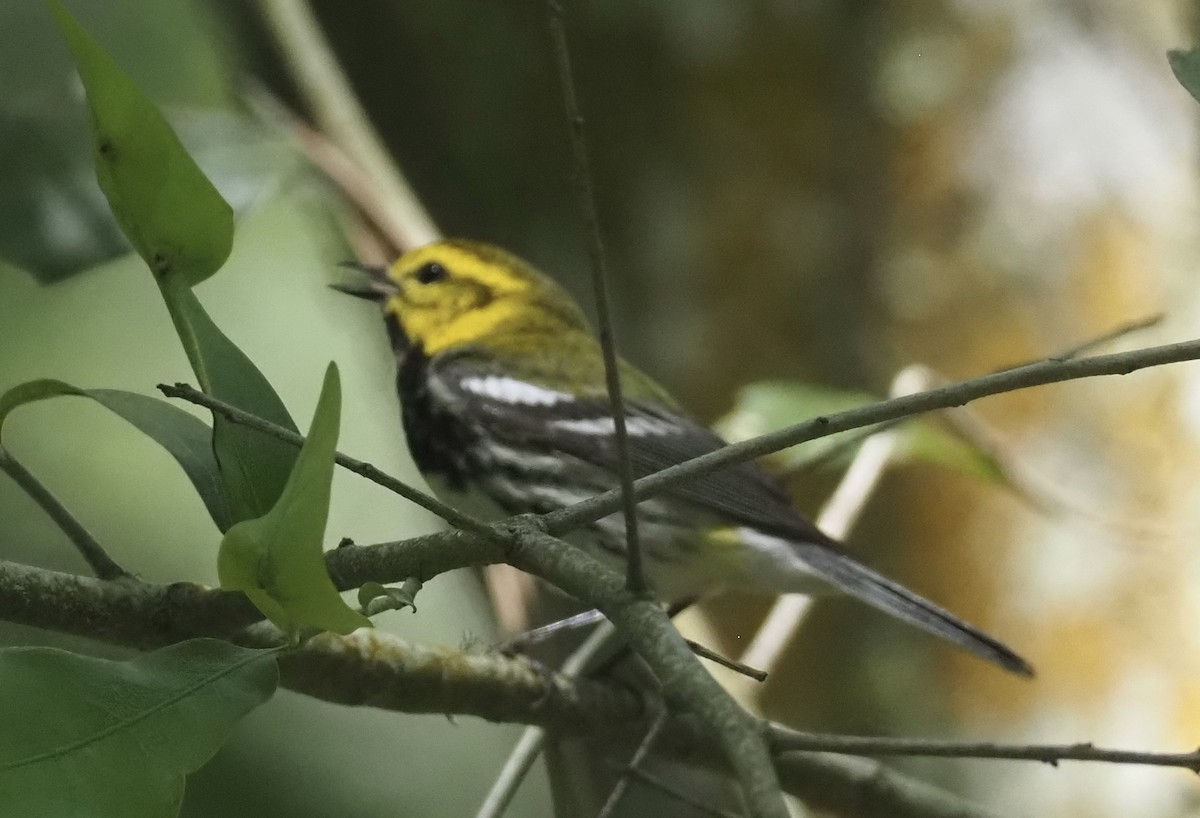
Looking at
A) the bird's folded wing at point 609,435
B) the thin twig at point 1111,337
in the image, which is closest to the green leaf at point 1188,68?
the thin twig at point 1111,337

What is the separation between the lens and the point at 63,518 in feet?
1.89

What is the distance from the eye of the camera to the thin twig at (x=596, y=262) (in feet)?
1.38

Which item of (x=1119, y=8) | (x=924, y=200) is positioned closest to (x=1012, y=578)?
(x=924, y=200)

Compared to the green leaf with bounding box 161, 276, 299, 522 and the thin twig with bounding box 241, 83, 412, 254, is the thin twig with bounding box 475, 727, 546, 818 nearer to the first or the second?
the green leaf with bounding box 161, 276, 299, 522

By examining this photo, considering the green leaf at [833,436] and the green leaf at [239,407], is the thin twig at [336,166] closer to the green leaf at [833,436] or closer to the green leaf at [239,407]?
the green leaf at [833,436]

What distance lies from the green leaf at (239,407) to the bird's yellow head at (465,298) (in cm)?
87

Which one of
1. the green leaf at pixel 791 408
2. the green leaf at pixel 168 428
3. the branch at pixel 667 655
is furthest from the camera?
the green leaf at pixel 791 408

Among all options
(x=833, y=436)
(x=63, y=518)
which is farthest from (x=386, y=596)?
(x=833, y=436)

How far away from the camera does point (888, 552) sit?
1.46 meters

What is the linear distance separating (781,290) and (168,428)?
107cm

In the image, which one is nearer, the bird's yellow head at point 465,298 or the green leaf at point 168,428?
the green leaf at point 168,428

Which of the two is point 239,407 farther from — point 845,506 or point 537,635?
point 845,506

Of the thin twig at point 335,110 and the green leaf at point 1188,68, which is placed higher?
the thin twig at point 335,110

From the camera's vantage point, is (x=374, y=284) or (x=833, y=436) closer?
(x=833, y=436)
